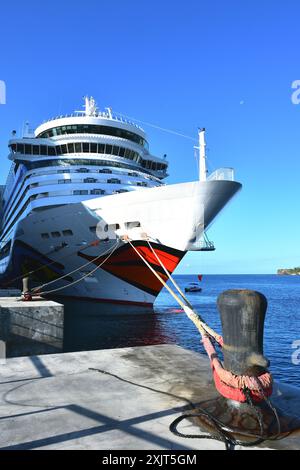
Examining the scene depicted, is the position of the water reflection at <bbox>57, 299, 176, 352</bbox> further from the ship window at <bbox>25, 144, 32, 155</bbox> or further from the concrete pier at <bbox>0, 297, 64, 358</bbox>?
the ship window at <bbox>25, 144, 32, 155</bbox>

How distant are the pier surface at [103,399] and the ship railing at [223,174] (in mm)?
11289

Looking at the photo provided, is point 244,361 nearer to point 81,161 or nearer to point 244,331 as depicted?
point 244,331

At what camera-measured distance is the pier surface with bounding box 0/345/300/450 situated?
352cm

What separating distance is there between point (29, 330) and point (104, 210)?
436 inches

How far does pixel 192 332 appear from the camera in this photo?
2219 cm

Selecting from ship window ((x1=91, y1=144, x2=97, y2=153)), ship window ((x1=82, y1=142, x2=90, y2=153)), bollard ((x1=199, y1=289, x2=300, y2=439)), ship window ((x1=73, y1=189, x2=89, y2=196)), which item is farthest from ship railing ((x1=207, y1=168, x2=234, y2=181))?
bollard ((x1=199, y1=289, x2=300, y2=439))

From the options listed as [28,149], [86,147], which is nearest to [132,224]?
[86,147]

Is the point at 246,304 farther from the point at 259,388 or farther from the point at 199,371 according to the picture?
the point at 199,371

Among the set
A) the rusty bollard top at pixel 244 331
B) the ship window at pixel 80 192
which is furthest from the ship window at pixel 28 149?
the rusty bollard top at pixel 244 331

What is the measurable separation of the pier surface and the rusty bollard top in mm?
760

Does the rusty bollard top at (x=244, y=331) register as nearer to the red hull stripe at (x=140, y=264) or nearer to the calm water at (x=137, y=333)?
the calm water at (x=137, y=333)

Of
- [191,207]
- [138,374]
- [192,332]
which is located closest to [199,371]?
[138,374]

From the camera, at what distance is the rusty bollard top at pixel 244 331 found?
4.10m

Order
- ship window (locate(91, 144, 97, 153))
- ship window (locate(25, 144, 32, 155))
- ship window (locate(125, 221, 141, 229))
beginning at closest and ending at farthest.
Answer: ship window (locate(125, 221, 141, 229))
ship window (locate(91, 144, 97, 153))
ship window (locate(25, 144, 32, 155))
